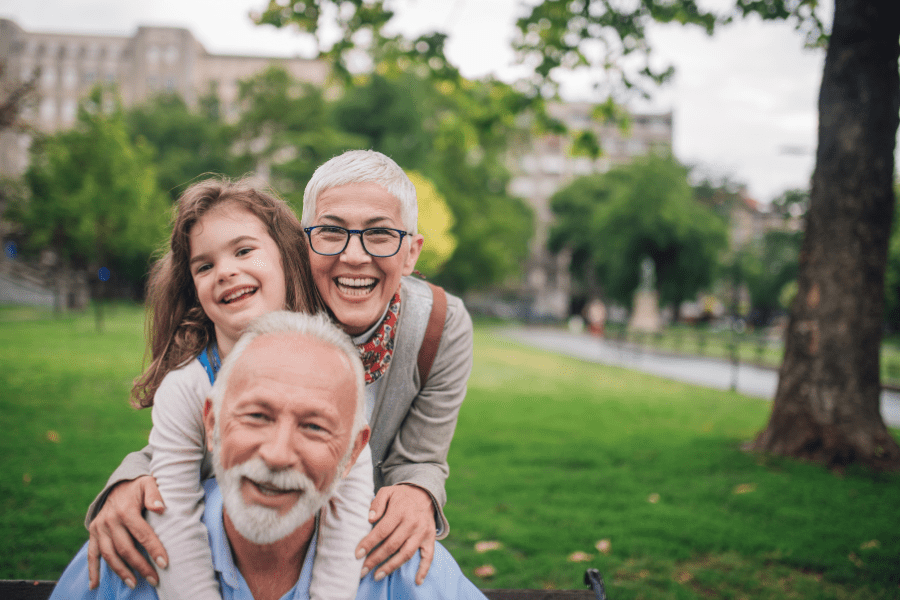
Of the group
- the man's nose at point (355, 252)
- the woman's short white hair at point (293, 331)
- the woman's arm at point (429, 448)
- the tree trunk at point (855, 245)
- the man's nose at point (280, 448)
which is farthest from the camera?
the tree trunk at point (855, 245)

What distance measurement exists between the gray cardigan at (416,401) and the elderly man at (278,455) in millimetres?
459

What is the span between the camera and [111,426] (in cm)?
704

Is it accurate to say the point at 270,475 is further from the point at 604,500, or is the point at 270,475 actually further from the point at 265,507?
the point at 604,500

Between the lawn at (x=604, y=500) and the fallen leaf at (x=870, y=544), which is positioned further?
the fallen leaf at (x=870, y=544)

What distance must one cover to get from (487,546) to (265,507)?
304cm

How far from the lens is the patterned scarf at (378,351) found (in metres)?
2.02

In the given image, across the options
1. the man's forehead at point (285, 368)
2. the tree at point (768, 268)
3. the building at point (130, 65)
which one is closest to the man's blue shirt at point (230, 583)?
the man's forehead at point (285, 368)

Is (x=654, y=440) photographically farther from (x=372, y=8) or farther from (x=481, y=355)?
(x=481, y=355)

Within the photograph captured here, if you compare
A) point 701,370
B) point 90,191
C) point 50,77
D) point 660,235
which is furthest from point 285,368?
point 50,77

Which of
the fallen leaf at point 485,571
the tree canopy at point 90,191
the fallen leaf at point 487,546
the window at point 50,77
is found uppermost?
the window at point 50,77

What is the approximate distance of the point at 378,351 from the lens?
2037mm

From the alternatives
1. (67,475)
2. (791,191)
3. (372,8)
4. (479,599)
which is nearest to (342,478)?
(479,599)

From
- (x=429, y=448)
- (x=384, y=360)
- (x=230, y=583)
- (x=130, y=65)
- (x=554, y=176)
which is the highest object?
(x=130, y=65)

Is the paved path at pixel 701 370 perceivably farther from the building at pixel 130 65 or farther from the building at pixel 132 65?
the building at pixel 132 65
